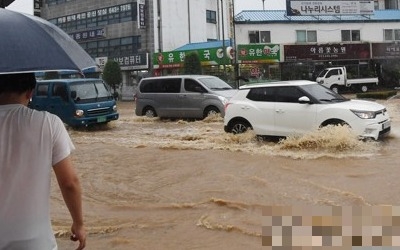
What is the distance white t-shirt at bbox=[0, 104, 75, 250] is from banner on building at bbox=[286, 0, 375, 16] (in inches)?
1301

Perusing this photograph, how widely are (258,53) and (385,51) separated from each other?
9.41 m

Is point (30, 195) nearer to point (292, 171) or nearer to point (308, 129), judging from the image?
point (292, 171)

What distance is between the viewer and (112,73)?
Answer: 1465 inches

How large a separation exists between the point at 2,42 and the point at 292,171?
21.8 feet

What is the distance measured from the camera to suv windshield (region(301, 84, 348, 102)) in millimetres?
10298

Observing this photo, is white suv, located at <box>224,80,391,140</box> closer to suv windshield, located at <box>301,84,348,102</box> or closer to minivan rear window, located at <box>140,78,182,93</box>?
suv windshield, located at <box>301,84,348,102</box>

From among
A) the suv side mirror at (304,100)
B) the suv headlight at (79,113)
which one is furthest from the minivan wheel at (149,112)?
the suv side mirror at (304,100)

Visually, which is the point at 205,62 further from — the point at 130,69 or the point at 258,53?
the point at 130,69

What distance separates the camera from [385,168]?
8.36 metres

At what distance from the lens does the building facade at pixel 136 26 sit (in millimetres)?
38219

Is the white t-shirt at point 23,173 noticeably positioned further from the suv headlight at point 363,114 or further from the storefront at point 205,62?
the storefront at point 205,62

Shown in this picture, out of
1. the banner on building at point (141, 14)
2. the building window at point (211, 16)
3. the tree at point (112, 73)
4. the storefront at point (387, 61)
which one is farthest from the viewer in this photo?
the building window at point (211, 16)

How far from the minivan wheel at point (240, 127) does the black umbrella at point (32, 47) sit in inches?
347

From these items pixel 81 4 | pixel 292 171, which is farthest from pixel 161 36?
pixel 292 171
